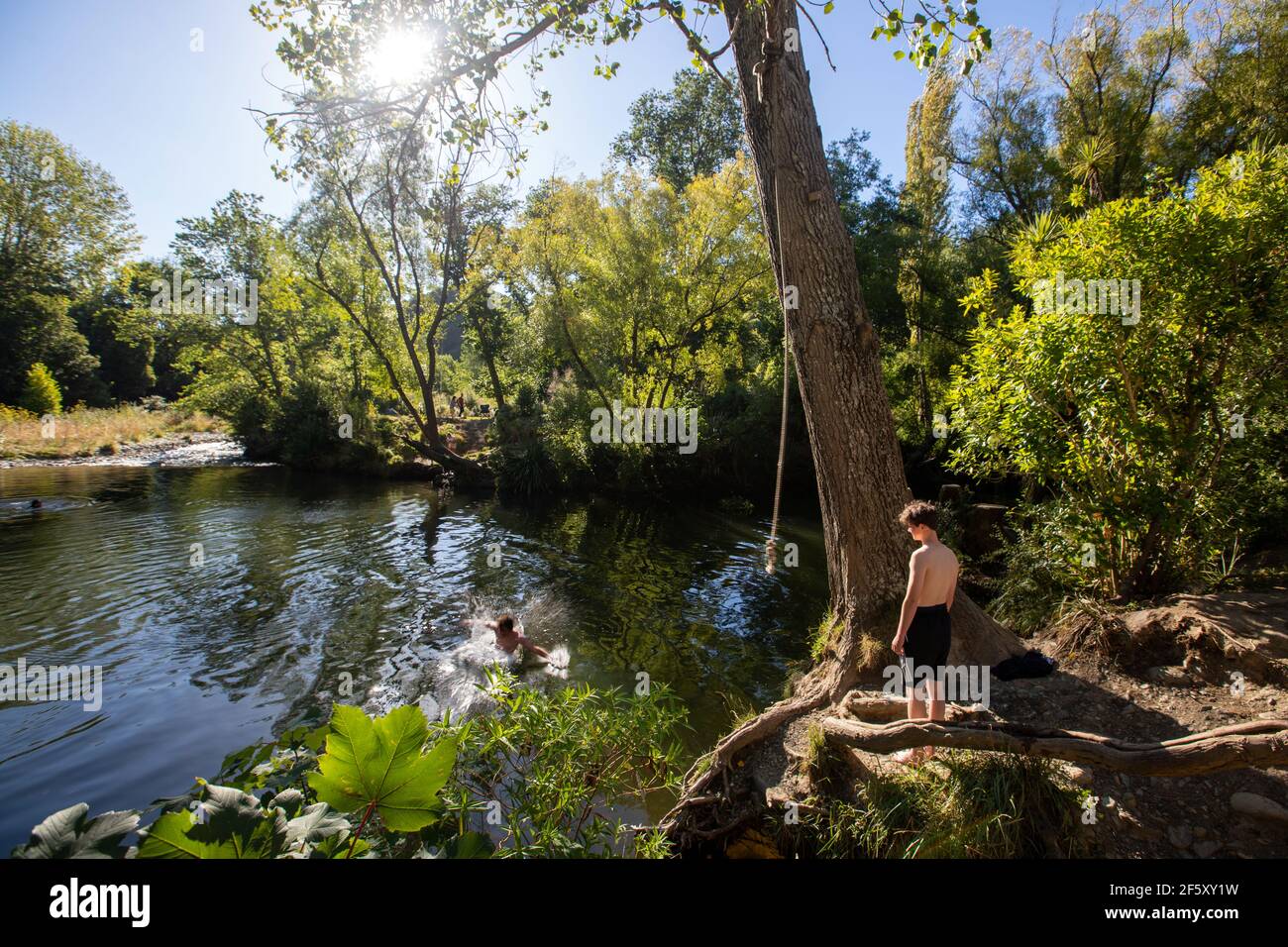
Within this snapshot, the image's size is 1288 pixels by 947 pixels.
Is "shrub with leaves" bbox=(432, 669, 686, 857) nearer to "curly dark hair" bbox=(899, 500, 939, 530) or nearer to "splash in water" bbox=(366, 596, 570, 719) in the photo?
"splash in water" bbox=(366, 596, 570, 719)

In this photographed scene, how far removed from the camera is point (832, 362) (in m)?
5.09

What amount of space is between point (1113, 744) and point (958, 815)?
93 centimetres

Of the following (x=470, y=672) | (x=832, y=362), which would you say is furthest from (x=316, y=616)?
(x=832, y=362)

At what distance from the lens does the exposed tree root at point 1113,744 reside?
2.69 meters

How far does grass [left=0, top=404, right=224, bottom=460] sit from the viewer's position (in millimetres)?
25469

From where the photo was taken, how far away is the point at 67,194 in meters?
30.5

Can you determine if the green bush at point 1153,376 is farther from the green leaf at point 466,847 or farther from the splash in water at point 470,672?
the splash in water at point 470,672

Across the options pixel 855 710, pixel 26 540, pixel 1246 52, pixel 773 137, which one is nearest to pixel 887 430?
pixel 855 710

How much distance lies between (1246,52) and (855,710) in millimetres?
21914

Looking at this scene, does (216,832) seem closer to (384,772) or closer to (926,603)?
(384,772)

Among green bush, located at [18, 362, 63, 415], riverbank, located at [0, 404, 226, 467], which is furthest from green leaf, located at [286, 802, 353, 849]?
green bush, located at [18, 362, 63, 415]

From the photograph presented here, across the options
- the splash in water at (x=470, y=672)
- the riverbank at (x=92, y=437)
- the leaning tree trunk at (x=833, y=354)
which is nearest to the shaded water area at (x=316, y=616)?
the splash in water at (x=470, y=672)

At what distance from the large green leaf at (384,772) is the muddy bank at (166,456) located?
32.5 metres

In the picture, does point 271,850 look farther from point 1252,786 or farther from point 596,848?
point 1252,786
